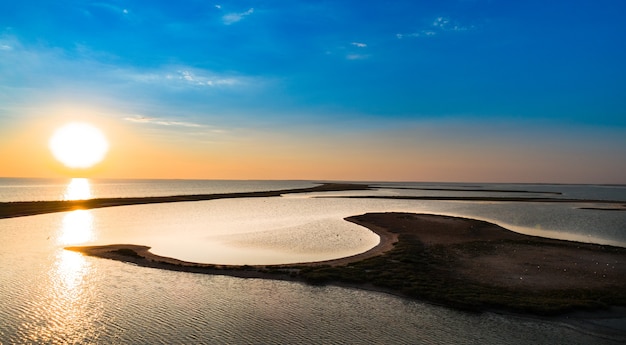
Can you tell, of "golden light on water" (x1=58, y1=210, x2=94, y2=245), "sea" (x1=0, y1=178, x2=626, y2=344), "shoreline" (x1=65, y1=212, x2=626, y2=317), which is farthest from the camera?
"golden light on water" (x1=58, y1=210, x2=94, y2=245)

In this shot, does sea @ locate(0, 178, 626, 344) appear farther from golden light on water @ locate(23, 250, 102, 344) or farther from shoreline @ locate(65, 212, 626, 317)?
shoreline @ locate(65, 212, 626, 317)

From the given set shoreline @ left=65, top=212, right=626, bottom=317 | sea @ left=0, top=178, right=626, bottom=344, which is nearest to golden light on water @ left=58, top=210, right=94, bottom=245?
sea @ left=0, top=178, right=626, bottom=344

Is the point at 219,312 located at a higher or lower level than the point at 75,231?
higher

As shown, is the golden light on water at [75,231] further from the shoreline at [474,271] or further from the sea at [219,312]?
the shoreline at [474,271]

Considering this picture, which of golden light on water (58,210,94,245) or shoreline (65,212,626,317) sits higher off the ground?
shoreline (65,212,626,317)

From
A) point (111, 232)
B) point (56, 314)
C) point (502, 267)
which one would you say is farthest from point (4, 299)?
point (502, 267)

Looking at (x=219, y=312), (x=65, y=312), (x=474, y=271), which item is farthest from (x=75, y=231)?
(x=474, y=271)

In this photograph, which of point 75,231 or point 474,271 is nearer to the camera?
point 474,271

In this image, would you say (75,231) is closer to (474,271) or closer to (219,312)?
(219,312)

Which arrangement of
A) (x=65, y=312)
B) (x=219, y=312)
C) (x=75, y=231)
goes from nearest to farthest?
(x=65, y=312) → (x=219, y=312) → (x=75, y=231)

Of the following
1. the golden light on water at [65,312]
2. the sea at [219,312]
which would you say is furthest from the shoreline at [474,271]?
the golden light on water at [65,312]
